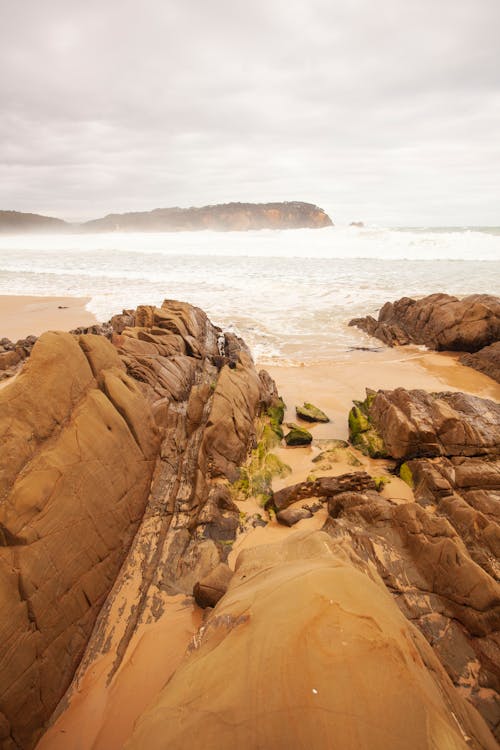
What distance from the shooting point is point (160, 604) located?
13.1 ft

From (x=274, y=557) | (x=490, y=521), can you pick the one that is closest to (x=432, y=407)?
(x=490, y=521)

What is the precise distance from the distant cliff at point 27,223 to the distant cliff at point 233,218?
27.6 metres

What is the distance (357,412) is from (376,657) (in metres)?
5.74

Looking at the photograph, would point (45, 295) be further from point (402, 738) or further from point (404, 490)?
point (402, 738)

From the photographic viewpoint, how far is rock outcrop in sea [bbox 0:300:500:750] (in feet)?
6.84

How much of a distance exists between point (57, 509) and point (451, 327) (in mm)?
13860

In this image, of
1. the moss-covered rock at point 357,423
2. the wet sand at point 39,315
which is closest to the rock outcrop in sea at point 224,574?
the moss-covered rock at point 357,423

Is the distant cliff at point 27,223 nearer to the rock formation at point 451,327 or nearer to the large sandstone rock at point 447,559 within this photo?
the rock formation at point 451,327

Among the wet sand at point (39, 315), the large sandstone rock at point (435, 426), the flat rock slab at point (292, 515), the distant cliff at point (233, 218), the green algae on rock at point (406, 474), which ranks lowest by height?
the flat rock slab at point (292, 515)

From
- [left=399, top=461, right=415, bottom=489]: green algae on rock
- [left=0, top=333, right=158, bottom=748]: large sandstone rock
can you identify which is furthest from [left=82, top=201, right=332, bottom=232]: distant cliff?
[left=0, top=333, right=158, bottom=748]: large sandstone rock

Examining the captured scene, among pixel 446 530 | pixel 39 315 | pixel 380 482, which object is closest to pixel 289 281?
pixel 39 315

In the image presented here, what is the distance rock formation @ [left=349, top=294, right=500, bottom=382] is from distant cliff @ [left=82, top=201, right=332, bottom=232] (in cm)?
8311

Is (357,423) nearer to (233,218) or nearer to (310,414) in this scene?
(310,414)

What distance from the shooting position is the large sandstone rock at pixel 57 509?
3035 millimetres
